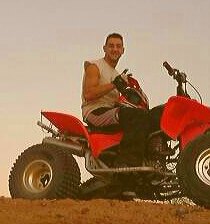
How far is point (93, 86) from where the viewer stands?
8836mm

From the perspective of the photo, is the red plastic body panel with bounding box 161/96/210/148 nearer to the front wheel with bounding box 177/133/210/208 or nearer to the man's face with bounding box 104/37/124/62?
the front wheel with bounding box 177/133/210/208

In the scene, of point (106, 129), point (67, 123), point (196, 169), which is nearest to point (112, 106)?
point (106, 129)

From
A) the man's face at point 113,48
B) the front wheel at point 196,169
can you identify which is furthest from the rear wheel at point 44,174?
the front wheel at point 196,169

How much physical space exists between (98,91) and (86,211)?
2067mm

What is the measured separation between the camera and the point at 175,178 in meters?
8.34

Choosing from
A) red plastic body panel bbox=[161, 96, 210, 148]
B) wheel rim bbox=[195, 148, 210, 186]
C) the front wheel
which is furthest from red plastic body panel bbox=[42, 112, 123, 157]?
wheel rim bbox=[195, 148, 210, 186]

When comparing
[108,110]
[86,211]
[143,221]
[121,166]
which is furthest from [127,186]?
[143,221]

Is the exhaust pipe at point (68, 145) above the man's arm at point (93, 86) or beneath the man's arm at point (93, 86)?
beneath

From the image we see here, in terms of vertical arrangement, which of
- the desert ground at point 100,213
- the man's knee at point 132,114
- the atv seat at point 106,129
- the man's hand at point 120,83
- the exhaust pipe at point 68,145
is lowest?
the desert ground at point 100,213

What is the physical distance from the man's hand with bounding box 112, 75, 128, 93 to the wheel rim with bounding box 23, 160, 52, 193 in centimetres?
161

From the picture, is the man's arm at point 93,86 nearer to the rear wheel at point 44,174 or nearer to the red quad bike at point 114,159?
the red quad bike at point 114,159

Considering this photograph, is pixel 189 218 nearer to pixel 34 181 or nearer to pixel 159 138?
pixel 159 138

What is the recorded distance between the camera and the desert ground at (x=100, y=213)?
21.8 ft

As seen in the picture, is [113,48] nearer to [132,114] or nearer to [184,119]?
[132,114]
